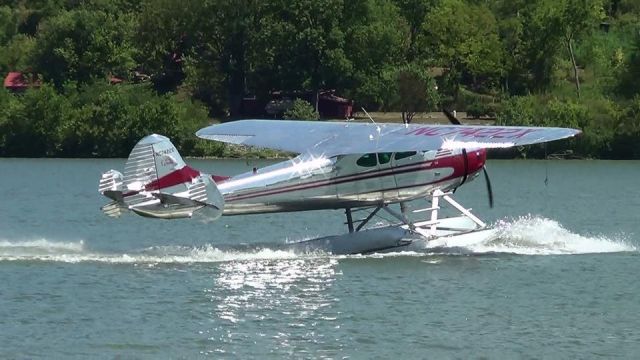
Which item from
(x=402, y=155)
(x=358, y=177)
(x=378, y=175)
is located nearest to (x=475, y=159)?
(x=402, y=155)

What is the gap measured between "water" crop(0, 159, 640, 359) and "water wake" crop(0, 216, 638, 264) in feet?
0.12

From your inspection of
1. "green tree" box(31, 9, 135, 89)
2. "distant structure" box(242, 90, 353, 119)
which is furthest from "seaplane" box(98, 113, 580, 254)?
"green tree" box(31, 9, 135, 89)

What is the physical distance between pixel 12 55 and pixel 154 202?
59.1m

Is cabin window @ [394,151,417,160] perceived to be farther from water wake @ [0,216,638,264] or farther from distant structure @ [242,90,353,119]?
distant structure @ [242,90,353,119]

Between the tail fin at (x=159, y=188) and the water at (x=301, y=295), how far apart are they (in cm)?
94

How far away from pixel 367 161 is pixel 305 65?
155 feet

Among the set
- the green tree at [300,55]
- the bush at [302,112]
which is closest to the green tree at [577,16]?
the green tree at [300,55]

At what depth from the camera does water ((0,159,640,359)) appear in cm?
1663

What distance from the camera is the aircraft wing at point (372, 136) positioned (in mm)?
21750

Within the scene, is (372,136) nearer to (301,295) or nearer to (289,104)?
(301,295)

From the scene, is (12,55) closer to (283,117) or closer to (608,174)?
(283,117)

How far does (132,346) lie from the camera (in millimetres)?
16453

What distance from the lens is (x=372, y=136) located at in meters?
22.9

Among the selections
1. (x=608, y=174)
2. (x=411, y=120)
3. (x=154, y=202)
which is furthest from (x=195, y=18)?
(x=154, y=202)
